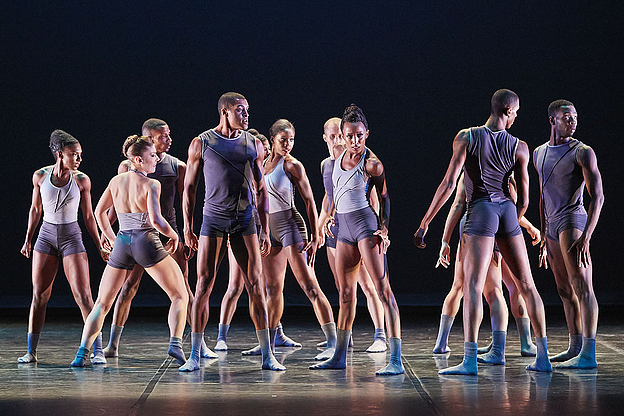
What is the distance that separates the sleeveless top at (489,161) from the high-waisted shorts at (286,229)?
1.39 m

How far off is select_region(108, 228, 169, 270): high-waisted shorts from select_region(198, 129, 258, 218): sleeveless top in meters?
0.42

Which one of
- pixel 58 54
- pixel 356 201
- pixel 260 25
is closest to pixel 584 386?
pixel 356 201

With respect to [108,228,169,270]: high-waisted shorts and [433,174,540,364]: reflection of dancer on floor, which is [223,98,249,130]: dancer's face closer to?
[108,228,169,270]: high-waisted shorts

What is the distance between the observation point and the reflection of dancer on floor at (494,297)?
559cm

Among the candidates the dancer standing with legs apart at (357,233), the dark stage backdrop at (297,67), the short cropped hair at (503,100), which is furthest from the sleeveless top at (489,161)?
the dark stage backdrop at (297,67)

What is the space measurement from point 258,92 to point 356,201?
Answer: 4792mm

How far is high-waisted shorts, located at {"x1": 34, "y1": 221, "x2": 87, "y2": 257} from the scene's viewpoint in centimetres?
570

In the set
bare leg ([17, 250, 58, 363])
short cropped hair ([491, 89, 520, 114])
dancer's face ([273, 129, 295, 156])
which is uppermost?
short cropped hair ([491, 89, 520, 114])

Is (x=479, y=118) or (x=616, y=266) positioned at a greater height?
(x=479, y=118)

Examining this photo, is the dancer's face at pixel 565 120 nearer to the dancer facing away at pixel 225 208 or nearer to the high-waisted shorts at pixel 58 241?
the dancer facing away at pixel 225 208

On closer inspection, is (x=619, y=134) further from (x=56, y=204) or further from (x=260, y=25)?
(x=56, y=204)

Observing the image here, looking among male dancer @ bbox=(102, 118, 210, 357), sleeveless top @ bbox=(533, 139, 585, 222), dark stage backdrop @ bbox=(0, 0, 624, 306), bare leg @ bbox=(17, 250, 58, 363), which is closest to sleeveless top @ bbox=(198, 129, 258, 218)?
male dancer @ bbox=(102, 118, 210, 357)

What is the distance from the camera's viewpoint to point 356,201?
17.3 ft

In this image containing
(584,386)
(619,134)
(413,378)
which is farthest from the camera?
(619,134)
